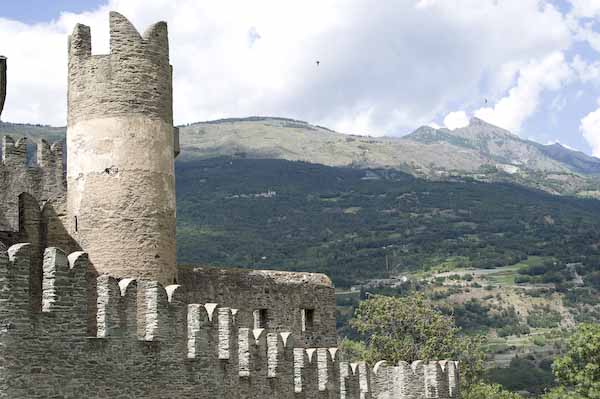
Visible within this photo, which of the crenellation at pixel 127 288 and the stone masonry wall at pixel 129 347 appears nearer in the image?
the stone masonry wall at pixel 129 347

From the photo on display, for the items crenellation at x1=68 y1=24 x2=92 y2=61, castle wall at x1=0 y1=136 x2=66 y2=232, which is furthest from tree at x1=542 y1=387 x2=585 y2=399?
crenellation at x1=68 y1=24 x2=92 y2=61

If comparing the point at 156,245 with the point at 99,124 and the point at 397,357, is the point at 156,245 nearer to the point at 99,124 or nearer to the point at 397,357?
the point at 99,124

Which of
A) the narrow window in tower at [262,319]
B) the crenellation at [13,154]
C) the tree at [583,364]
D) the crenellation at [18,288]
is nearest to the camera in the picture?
the crenellation at [18,288]

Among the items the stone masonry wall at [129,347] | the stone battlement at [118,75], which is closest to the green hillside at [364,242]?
the stone masonry wall at [129,347]

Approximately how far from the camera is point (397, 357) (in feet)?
139

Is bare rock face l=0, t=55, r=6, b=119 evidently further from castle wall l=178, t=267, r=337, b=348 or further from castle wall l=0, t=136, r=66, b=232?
castle wall l=178, t=267, r=337, b=348

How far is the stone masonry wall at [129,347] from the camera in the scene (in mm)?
14828

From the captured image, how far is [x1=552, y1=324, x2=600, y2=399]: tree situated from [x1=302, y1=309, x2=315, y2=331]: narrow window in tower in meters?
12.0

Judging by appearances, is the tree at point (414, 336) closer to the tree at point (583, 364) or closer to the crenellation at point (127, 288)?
the tree at point (583, 364)

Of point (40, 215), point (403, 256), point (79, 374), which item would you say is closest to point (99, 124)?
point (40, 215)

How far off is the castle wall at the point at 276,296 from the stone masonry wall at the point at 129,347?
9.04 feet

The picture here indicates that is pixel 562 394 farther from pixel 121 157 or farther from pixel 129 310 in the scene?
pixel 129 310

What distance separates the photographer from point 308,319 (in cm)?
2770

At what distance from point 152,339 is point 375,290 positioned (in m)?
125
